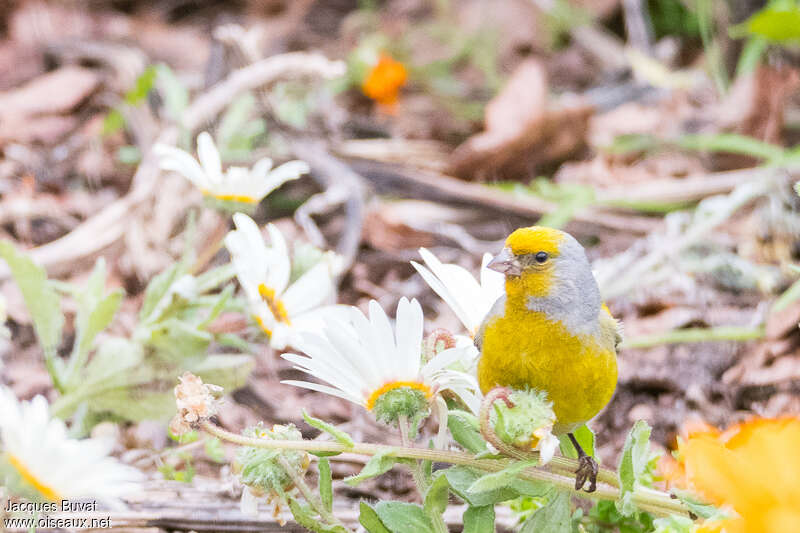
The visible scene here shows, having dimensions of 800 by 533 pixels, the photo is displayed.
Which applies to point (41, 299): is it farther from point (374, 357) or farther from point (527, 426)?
point (527, 426)

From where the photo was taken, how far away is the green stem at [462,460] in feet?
3.43

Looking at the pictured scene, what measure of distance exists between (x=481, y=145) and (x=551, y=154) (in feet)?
1.11

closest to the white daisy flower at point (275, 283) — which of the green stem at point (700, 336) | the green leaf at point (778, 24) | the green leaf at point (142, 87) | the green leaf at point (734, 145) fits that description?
the green stem at point (700, 336)

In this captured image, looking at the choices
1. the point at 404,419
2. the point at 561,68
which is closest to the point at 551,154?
the point at 561,68

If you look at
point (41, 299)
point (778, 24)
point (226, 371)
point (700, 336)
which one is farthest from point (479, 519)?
point (778, 24)

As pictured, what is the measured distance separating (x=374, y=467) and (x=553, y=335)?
0.30 meters

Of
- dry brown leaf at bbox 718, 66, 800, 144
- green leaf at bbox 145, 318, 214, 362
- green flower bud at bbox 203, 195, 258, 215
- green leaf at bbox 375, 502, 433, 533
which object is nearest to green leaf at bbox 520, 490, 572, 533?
green leaf at bbox 375, 502, 433, 533

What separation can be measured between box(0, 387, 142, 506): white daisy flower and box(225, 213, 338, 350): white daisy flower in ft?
1.30

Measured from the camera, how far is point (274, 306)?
1455 millimetres

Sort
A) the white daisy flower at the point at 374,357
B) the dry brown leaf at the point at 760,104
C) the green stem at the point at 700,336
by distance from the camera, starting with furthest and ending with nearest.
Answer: the dry brown leaf at the point at 760,104 → the green stem at the point at 700,336 → the white daisy flower at the point at 374,357

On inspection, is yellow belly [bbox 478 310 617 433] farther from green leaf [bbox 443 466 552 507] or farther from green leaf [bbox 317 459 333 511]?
green leaf [bbox 317 459 333 511]

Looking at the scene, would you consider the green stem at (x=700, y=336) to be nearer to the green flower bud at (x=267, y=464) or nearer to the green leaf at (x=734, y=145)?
the green leaf at (x=734, y=145)

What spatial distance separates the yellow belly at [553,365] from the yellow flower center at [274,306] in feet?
1.33

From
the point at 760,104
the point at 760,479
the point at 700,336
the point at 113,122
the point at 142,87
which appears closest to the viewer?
the point at 760,479
